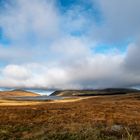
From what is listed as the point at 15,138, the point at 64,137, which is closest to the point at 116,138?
the point at 64,137

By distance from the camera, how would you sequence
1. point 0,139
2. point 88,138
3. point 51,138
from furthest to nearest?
point 0,139 < point 51,138 < point 88,138

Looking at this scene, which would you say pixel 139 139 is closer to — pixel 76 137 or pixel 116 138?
pixel 116 138

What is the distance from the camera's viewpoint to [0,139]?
17.3 meters

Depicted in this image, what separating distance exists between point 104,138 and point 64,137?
8.36 ft

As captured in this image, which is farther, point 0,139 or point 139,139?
point 0,139

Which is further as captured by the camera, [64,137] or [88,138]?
[64,137]

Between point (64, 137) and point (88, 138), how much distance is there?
6.17 feet

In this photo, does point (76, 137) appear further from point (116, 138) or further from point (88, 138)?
point (116, 138)

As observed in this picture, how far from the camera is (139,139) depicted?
1552 cm

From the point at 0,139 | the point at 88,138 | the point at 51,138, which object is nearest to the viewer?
the point at 88,138

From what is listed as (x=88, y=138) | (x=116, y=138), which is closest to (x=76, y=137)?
(x=88, y=138)

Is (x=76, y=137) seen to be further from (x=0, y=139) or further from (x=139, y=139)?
(x=0, y=139)

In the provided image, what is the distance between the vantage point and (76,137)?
1565 centimetres

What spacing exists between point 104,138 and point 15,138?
6.36 m
